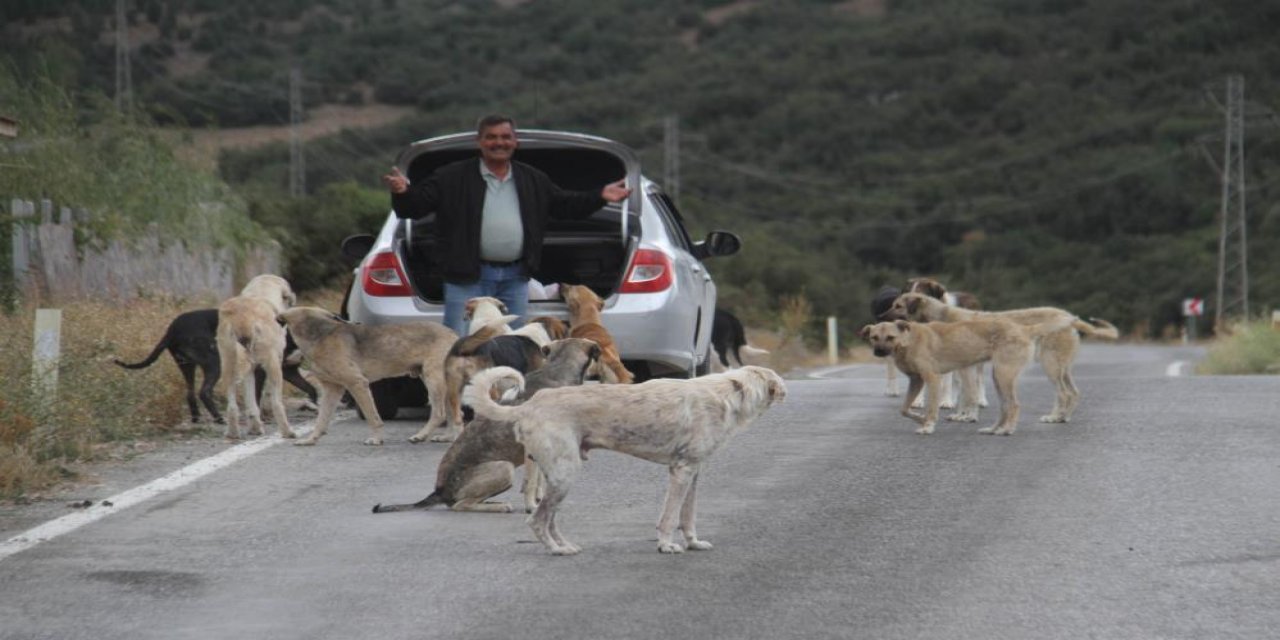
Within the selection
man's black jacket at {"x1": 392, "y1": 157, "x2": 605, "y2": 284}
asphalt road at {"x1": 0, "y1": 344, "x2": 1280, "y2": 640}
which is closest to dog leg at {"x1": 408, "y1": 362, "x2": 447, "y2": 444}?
asphalt road at {"x1": 0, "y1": 344, "x2": 1280, "y2": 640}

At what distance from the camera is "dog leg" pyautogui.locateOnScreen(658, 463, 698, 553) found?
317 inches

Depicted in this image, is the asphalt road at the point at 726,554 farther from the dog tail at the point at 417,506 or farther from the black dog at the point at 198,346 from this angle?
the black dog at the point at 198,346

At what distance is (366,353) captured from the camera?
1191 centimetres

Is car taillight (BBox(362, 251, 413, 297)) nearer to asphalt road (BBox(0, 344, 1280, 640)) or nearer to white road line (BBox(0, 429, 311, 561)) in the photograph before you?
white road line (BBox(0, 429, 311, 561))

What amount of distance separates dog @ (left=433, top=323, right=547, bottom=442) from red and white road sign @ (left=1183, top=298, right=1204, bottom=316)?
52429 millimetres

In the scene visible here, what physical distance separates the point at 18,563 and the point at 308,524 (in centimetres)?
142

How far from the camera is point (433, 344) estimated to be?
1191cm

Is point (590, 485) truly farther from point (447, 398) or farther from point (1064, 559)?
point (1064, 559)

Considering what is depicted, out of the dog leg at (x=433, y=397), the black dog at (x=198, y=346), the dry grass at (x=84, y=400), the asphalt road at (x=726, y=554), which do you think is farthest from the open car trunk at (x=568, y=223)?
the asphalt road at (x=726, y=554)

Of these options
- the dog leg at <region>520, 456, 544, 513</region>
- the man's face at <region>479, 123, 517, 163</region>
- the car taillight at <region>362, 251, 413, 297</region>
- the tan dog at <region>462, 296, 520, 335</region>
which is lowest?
the dog leg at <region>520, 456, 544, 513</region>

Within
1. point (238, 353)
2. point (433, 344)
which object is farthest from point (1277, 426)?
point (238, 353)

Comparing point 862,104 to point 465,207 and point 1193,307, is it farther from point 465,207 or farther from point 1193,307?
point 465,207

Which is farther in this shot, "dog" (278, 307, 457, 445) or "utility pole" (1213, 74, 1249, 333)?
"utility pole" (1213, 74, 1249, 333)

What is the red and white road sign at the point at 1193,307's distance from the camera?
202ft
